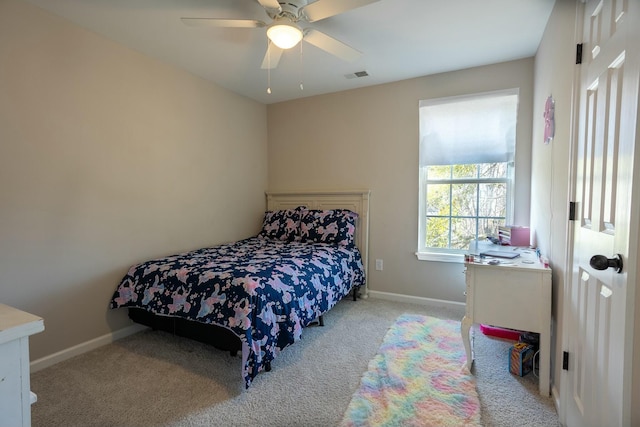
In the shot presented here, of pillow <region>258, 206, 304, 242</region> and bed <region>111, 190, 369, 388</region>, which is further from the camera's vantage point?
pillow <region>258, 206, 304, 242</region>

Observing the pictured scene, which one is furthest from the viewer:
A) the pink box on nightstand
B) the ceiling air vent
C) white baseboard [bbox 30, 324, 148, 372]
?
the ceiling air vent

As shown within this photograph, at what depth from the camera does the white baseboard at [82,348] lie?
6.78ft

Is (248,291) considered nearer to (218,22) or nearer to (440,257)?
(218,22)

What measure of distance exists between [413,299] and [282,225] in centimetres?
169

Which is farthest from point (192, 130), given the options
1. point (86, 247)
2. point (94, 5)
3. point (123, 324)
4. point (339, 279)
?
point (339, 279)

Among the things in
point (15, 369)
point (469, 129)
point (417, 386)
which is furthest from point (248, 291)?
point (469, 129)

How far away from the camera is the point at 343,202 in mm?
3629

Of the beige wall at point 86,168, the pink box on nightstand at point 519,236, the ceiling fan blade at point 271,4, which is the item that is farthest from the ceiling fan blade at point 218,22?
the pink box on nightstand at point 519,236

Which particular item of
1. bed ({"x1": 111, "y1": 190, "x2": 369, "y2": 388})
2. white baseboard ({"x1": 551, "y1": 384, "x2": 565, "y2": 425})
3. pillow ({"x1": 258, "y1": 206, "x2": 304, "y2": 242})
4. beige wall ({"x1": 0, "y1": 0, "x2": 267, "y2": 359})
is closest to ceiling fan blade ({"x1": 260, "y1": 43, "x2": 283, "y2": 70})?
beige wall ({"x1": 0, "y1": 0, "x2": 267, "y2": 359})

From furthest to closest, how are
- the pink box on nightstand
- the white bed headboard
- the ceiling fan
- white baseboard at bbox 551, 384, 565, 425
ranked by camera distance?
the white bed headboard → the pink box on nightstand → the ceiling fan → white baseboard at bbox 551, 384, 565, 425

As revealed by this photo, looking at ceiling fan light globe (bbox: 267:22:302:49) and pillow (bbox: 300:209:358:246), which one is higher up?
ceiling fan light globe (bbox: 267:22:302:49)

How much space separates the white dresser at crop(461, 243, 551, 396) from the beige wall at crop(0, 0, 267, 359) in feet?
8.51

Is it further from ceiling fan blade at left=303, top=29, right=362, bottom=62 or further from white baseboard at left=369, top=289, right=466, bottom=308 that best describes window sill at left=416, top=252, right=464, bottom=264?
ceiling fan blade at left=303, top=29, right=362, bottom=62

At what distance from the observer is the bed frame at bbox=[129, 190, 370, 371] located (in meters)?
2.04
